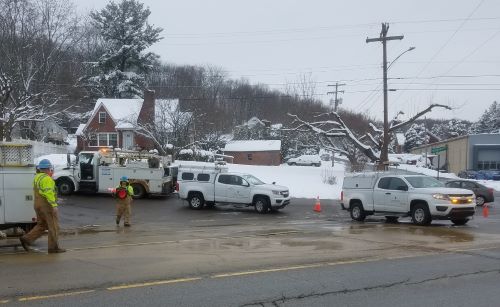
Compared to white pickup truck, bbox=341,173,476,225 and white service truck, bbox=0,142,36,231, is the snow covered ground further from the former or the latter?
white service truck, bbox=0,142,36,231

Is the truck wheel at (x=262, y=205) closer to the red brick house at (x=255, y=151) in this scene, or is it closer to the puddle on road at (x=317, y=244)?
the puddle on road at (x=317, y=244)

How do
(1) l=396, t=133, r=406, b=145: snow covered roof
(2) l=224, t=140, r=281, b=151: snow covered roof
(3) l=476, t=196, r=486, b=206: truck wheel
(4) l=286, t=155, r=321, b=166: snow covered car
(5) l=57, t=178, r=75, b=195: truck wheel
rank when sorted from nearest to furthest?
(5) l=57, t=178, r=75, b=195: truck wheel → (3) l=476, t=196, r=486, b=206: truck wheel → (2) l=224, t=140, r=281, b=151: snow covered roof → (4) l=286, t=155, r=321, b=166: snow covered car → (1) l=396, t=133, r=406, b=145: snow covered roof

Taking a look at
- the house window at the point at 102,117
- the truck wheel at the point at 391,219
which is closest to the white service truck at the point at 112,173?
the truck wheel at the point at 391,219

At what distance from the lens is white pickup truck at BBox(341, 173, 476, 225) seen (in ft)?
60.2

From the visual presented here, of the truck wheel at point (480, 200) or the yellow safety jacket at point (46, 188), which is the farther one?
the truck wheel at point (480, 200)

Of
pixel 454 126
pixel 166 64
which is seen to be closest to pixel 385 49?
pixel 166 64

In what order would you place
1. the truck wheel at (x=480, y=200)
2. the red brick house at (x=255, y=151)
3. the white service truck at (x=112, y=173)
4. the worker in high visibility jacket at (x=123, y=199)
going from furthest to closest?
the red brick house at (x=255, y=151) < the truck wheel at (x=480, y=200) < the white service truck at (x=112, y=173) < the worker in high visibility jacket at (x=123, y=199)

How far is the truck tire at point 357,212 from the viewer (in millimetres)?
21516

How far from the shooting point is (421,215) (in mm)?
18875

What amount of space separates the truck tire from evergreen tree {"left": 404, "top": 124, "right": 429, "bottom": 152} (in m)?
96.0

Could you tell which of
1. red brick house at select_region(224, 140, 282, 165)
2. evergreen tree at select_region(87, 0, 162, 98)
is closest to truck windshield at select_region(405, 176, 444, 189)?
red brick house at select_region(224, 140, 282, 165)

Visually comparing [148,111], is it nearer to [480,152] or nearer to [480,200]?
[480,200]

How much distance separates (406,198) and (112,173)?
16365mm

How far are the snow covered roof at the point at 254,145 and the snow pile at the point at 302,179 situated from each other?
24.6 meters
